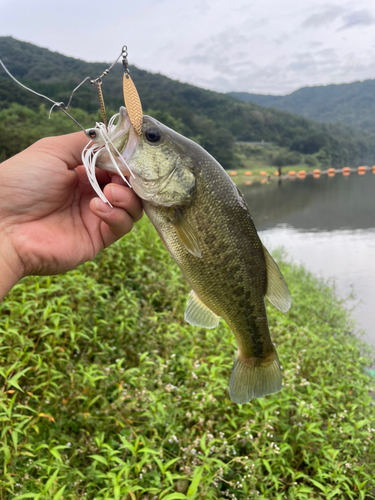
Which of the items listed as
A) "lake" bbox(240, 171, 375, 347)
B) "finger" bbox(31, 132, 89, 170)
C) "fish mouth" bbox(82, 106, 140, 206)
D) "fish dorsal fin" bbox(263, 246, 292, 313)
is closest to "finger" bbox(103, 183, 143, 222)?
"fish mouth" bbox(82, 106, 140, 206)

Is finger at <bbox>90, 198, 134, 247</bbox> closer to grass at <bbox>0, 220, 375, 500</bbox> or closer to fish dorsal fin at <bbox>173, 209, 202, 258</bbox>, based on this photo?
fish dorsal fin at <bbox>173, 209, 202, 258</bbox>

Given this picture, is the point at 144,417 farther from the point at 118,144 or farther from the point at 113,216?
the point at 118,144

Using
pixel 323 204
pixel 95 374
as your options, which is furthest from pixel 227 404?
pixel 323 204

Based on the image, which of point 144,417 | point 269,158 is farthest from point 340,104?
point 144,417

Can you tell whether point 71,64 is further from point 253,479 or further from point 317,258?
point 253,479

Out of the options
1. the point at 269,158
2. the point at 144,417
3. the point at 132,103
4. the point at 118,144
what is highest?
the point at 269,158

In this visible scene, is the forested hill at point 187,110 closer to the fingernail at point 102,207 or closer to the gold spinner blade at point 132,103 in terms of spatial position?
the fingernail at point 102,207
